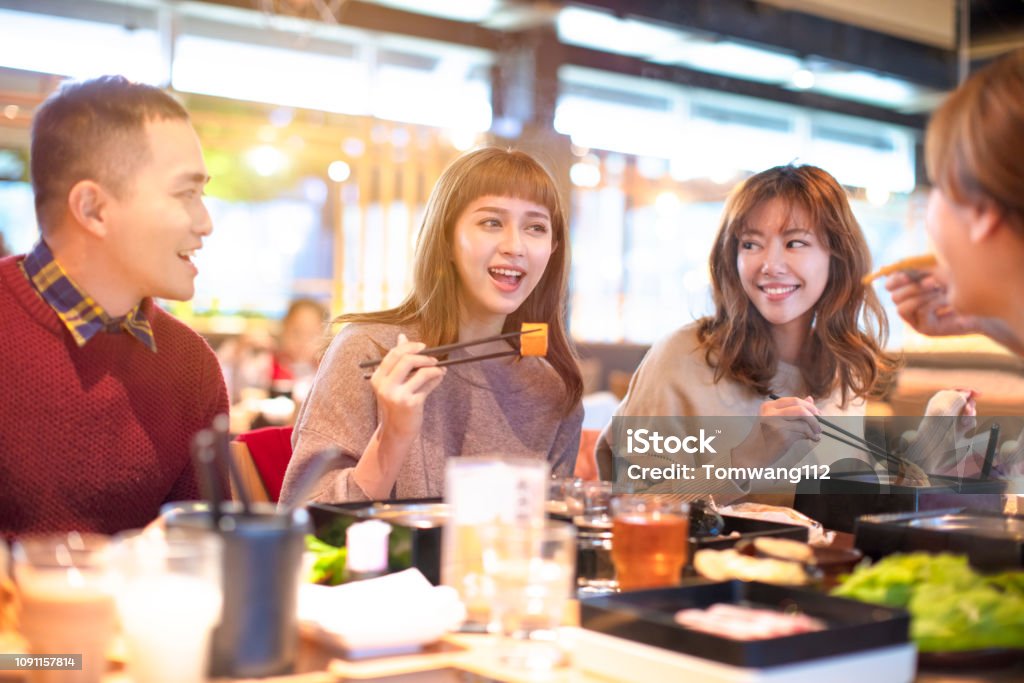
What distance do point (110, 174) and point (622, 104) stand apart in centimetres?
646

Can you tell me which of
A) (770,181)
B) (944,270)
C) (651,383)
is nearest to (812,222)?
(770,181)

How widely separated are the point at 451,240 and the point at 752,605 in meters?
1.34

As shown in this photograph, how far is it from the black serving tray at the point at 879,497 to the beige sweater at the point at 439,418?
0.58 metres

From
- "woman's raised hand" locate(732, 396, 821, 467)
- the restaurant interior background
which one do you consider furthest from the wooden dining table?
the restaurant interior background

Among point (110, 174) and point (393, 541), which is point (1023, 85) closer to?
point (393, 541)

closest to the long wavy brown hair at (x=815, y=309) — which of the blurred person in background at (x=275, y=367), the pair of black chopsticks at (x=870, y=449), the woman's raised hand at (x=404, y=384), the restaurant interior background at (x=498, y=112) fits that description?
the pair of black chopsticks at (x=870, y=449)

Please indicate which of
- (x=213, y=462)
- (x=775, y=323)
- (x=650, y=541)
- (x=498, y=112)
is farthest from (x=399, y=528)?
(x=498, y=112)

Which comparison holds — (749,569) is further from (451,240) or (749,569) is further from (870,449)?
(451,240)

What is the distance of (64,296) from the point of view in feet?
5.85

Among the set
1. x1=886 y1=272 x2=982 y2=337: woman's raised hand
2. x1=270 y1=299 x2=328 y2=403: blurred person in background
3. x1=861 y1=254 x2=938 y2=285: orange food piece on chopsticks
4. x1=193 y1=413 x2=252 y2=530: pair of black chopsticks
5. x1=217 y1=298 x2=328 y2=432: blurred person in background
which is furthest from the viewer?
x1=270 y1=299 x2=328 y2=403: blurred person in background

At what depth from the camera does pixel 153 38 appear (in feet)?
20.6

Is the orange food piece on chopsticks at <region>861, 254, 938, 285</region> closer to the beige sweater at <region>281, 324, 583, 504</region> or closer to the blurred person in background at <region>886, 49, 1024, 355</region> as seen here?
the blurred person in background at <region>886, 49, 1024, 355</region>

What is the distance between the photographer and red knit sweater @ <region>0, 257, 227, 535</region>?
1743mm

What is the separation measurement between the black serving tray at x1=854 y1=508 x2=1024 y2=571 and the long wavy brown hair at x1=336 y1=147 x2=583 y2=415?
1.00 meters
